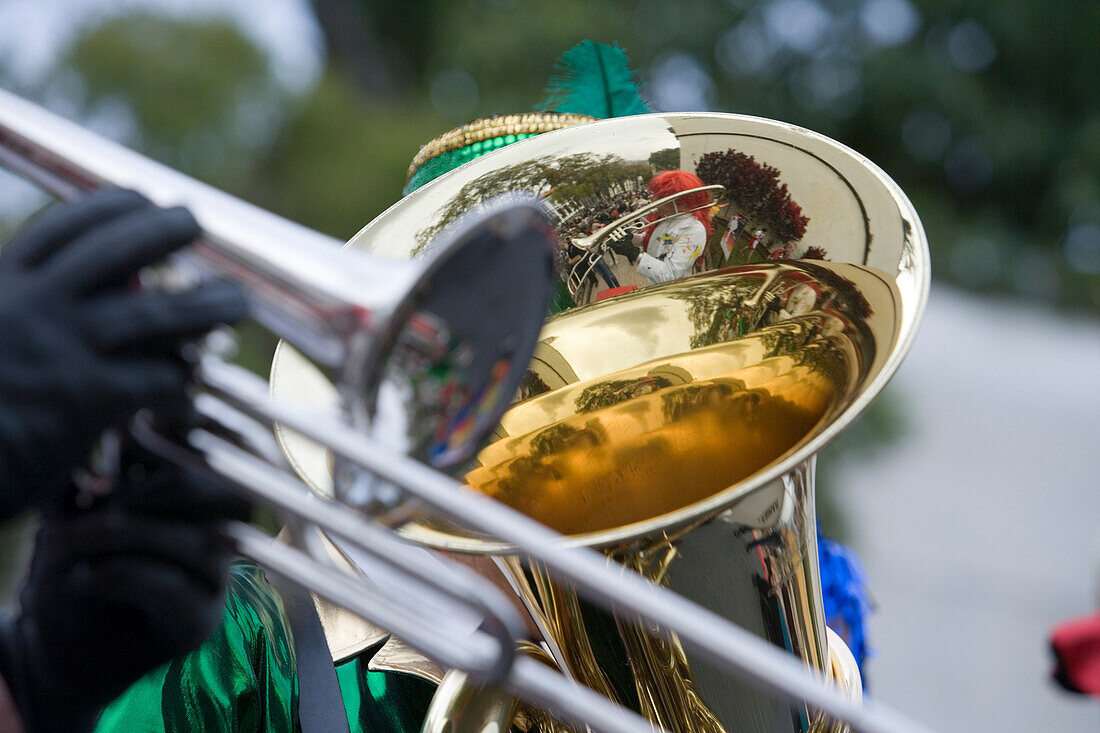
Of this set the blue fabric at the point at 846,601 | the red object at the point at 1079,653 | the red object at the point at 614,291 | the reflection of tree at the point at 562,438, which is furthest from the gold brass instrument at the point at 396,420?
the red object at the point at 1079,653

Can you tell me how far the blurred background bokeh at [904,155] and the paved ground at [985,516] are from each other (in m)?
0.02

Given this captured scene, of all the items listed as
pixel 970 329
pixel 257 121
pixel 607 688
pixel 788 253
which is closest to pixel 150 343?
pixel 607 688

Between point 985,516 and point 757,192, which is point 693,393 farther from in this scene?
point 985,516

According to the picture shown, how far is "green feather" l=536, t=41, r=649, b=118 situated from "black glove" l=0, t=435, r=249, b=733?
1.34 m

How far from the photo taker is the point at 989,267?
9406 millimetres

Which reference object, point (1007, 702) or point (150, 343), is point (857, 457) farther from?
point (150, 343)

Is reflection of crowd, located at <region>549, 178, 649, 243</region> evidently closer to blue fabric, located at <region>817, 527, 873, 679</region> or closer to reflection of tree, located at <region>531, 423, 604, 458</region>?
reflection of tree, located at <region>531, 423, 604, 458</region>

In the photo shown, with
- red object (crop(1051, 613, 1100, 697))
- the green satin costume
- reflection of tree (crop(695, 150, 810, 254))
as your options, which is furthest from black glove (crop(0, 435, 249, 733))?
red object (crop(1051, 613, 1100, 697))

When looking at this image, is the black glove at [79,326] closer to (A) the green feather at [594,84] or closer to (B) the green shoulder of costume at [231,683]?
Answer: (B) the green shoulder of costume at [231,683]

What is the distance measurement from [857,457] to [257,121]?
3.96 meters

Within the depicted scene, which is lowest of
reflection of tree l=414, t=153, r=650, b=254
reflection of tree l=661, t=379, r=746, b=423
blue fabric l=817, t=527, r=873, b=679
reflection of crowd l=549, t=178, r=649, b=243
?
blue fabric l=817, t=527, r=873, b=679

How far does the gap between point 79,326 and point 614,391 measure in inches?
35.8

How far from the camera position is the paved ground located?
7133 mm

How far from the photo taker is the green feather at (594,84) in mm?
2086
